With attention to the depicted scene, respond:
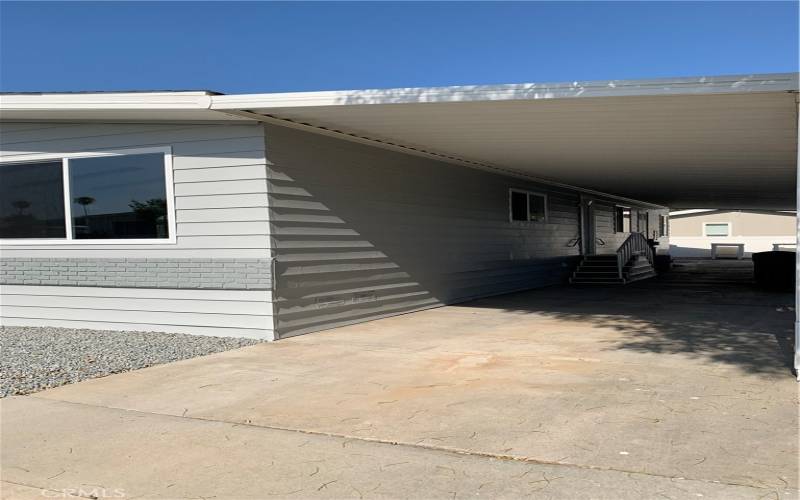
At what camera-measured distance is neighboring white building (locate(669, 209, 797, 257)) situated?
34.9 meters

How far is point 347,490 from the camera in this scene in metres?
3.45

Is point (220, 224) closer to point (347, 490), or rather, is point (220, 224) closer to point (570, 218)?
point (347, 490)

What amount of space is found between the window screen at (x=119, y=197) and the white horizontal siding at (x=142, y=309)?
80 cm

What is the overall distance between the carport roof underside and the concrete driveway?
2.53m

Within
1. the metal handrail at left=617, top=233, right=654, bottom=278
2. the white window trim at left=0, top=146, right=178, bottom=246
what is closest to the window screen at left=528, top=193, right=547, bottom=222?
the metal handrail at left=617, top=233, right=654, bottom=278

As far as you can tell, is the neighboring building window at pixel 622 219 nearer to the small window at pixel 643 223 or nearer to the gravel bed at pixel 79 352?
the small window at pixel 643 223

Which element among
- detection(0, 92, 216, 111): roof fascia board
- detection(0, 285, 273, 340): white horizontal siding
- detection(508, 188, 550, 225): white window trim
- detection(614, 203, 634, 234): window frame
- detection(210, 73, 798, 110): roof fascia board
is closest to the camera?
detection(210, 73, 798, 110): roof fascia board

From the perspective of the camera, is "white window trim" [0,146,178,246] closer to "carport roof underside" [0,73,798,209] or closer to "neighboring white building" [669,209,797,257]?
"carport roof underside" [0,73,798,209]

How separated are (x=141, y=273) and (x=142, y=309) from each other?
1.60ft

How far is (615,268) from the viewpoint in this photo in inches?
689

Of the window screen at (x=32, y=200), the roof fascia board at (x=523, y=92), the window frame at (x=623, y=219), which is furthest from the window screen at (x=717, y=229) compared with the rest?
the window screen at (x=32, y=200)

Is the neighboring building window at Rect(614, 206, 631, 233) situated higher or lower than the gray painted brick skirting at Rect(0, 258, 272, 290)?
higher

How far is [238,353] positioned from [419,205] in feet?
15.5

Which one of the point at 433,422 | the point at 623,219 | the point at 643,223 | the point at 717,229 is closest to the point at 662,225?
the point at 643,223
